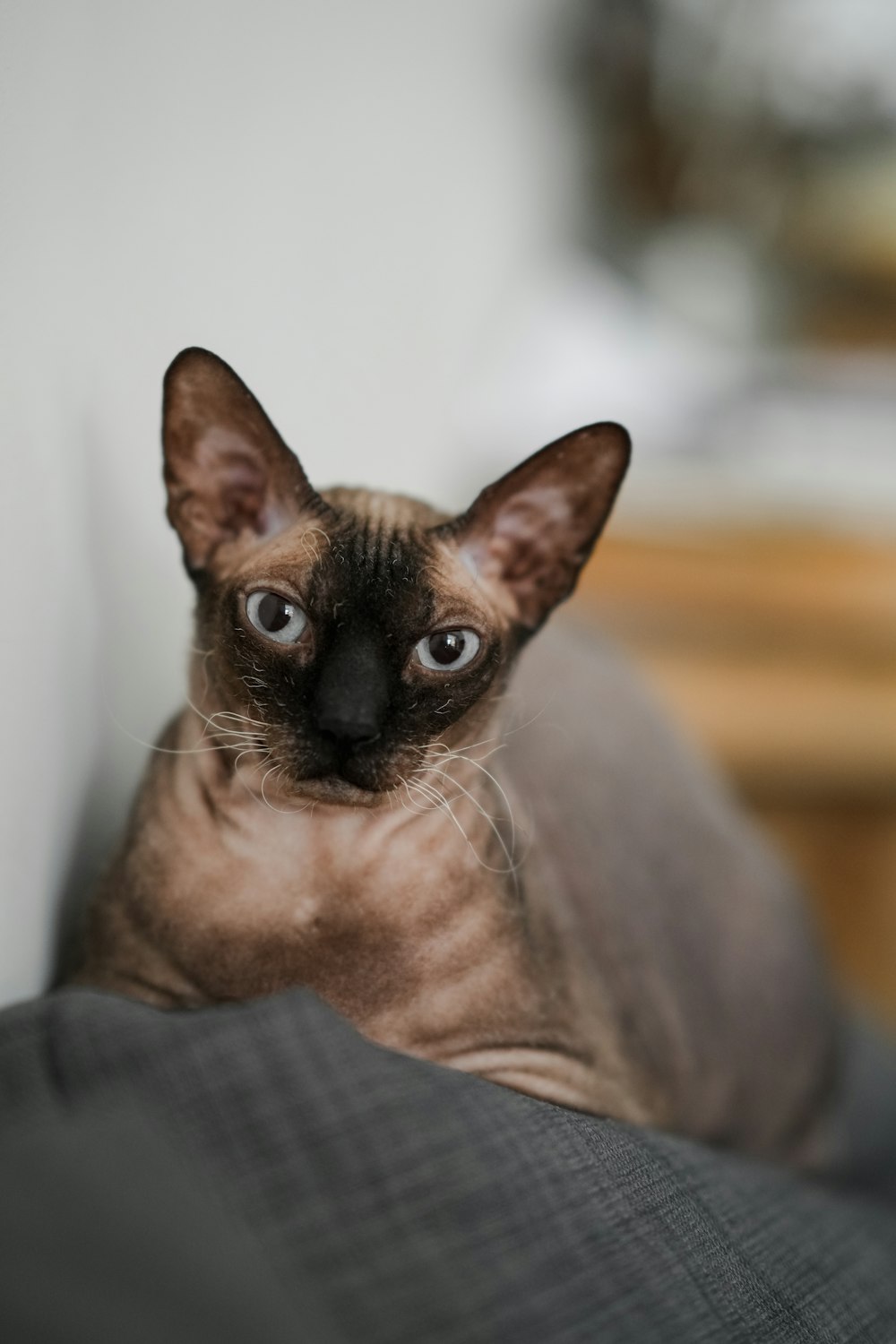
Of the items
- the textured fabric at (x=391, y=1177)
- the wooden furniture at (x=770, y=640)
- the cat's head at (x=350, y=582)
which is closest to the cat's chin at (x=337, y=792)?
the cat's head at (x=350, y=582)

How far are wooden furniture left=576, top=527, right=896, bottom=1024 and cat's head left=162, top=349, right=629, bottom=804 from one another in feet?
3.66

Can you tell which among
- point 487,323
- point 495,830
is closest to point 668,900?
point 495,830

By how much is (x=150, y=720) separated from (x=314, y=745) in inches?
14.8

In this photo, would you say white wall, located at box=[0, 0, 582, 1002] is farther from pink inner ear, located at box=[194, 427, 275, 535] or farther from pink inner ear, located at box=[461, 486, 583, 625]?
pink inner ear, located at box=[461, 486, 583, 625]

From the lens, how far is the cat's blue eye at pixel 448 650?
726 mm

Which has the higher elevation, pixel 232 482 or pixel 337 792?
pixel 232 482

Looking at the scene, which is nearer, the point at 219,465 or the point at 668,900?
the point at 219,465

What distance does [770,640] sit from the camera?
1.98 metres

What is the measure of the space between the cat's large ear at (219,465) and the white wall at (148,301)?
0.09 metres

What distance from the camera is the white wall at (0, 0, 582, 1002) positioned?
0.73m

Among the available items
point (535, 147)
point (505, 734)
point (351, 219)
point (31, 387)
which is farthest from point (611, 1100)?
point (535, 147)

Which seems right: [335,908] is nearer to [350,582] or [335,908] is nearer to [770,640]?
[350,582]

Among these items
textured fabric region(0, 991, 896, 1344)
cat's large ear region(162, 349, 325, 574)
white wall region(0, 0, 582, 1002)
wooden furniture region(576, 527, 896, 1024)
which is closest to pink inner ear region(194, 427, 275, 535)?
cat's large ear region(162, 349, 325, 574)

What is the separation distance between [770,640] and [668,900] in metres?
0.94
